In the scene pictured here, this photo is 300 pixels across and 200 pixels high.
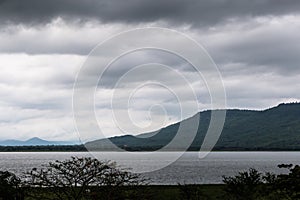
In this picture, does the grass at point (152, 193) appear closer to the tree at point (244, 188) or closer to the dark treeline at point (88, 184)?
the dark treeline at point (88, 184)

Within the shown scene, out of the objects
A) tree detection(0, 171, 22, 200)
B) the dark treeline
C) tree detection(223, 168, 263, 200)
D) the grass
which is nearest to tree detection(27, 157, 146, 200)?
the dark treeline

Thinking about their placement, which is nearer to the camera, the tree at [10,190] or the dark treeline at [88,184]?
the dark treeline at [88,184]

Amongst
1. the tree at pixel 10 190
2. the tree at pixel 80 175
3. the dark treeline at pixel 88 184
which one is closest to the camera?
the tree at pixel 80 175

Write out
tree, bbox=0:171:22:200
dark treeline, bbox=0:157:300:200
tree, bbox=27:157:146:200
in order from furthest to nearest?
tree, bbox=0:171:22:200
dark treeline, bbox=0:157:300:200
tree, bbox=27:157:146:200

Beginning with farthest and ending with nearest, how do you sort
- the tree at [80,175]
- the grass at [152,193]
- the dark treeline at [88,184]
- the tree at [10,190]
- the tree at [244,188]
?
the tree at [244,188] < the tree at [10,190] < the grass at [152,193] < the dark treeline at [88,184] < the tree at [80,175]

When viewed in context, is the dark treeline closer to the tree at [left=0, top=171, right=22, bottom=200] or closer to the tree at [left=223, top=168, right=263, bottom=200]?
the tree at [left=0, top=171, right=22, bottom=200]

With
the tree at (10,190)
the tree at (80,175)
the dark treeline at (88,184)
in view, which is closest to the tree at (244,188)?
the dark treeline at (88,184)

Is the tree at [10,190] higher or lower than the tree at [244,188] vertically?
higher

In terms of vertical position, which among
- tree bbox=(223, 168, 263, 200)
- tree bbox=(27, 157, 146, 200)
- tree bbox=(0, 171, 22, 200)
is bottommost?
tree bbox=(223, 168, 263, 200)

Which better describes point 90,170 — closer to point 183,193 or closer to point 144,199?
point 144,199

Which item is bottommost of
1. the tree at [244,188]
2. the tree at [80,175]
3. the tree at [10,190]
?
the tree at [244,188]

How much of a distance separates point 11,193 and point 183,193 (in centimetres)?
2078

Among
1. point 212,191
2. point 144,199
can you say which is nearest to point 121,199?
point 144,199

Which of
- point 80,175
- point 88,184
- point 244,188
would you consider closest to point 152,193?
point 244,188
